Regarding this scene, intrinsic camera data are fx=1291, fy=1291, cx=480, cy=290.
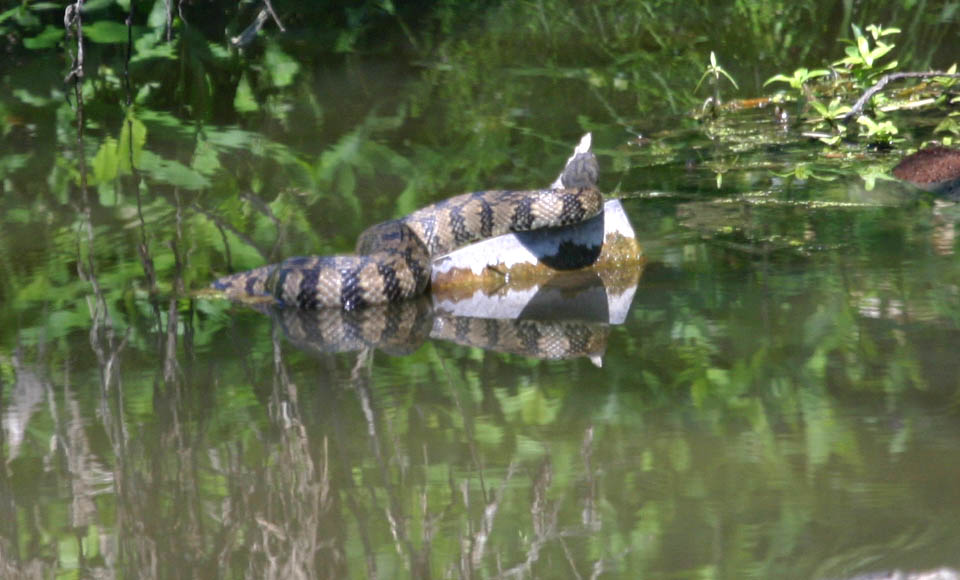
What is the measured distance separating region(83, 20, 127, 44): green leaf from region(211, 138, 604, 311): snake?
6635 millimetres

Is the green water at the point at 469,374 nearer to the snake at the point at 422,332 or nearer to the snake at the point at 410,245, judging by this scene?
the snake at the point at 422,332

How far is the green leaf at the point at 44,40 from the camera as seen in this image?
1302cm

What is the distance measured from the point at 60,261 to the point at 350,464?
3.28 meters

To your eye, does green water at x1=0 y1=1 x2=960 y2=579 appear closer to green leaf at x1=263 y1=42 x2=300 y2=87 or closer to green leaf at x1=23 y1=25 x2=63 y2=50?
green leaf at x1=263 y1=42 x2=300 y2=87

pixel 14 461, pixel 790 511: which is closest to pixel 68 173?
pixel 14 461

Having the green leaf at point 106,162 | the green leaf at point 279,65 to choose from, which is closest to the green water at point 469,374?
the green leaf at point 106,162

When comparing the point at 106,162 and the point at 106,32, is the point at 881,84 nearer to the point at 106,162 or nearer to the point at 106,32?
the point at 106,162

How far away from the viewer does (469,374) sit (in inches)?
200

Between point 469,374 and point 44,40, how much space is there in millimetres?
9584

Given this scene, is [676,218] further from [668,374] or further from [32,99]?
[32,99]

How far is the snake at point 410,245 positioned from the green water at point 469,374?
0.89 feet

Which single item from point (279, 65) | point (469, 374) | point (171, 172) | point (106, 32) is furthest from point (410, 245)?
point (106, 32)

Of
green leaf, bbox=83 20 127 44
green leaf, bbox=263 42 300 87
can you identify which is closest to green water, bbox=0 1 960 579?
green leaf, bbox=263 42 300 87

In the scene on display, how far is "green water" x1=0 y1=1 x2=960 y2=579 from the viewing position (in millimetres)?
3688
